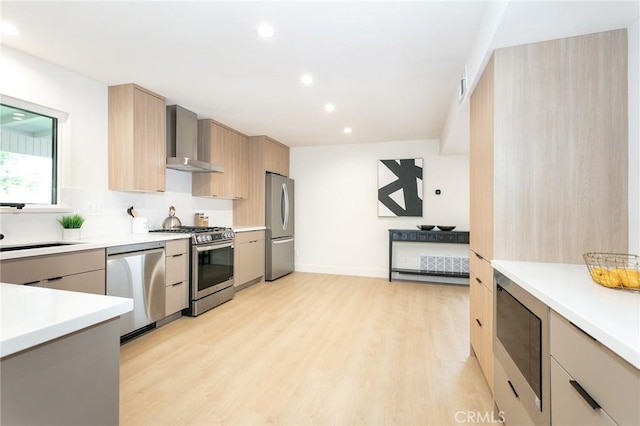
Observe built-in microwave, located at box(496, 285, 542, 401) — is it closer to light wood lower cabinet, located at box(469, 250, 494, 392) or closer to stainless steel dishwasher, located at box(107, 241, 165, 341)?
light wood lower cabinet, located at box(469, 250, 494, 392)

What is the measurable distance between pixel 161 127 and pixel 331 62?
6.72ft

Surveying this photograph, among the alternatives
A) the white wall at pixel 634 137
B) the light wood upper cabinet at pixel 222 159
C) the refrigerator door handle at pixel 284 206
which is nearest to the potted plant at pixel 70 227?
the light wood upper cabinet at pixel 222 159

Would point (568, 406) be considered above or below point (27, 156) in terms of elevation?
below

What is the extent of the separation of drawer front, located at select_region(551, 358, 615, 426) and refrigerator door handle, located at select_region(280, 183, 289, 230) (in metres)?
4.60

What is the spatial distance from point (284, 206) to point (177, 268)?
252 cm

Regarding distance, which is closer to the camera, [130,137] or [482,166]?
[482,166]

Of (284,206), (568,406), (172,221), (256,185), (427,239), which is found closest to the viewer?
(568,406)

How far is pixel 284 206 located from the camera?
18.1 feet

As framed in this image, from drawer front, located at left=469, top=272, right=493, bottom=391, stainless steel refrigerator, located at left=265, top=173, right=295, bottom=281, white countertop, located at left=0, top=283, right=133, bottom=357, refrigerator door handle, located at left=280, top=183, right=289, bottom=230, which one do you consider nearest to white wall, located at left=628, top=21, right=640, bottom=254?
drawer front, located at left=469, top=272, right=493, bottom=391

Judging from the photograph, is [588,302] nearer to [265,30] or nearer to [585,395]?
[585,395]

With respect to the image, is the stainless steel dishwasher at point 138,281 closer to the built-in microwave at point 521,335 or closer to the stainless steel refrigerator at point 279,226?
the stainless steel refrigerator at point 279,226

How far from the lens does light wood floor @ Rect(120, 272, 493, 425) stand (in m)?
1.82

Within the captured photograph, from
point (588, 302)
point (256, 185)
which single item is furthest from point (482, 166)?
point (256, 185)

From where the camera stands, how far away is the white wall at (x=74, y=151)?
2.46 meters
